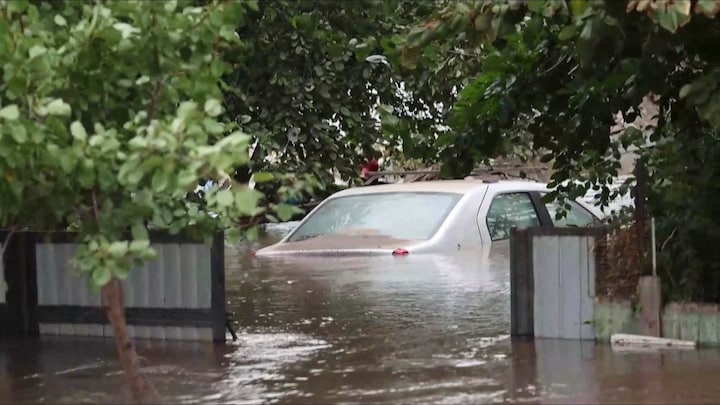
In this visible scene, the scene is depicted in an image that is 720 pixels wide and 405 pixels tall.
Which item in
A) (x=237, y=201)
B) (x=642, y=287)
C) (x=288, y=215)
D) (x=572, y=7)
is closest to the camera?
(x=237, y=201)

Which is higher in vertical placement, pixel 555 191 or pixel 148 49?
pixel 148 49

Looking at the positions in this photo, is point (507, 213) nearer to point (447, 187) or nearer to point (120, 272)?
point (447, 187)

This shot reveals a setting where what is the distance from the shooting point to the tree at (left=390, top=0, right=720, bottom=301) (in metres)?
7.22

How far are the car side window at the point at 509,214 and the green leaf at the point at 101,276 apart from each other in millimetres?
8770

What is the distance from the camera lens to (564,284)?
8578 mm

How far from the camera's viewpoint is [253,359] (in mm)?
8430

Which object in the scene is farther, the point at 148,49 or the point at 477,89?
the point at 477,89

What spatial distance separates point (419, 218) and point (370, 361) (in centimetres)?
545

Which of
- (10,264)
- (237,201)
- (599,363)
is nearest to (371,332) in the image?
(599,363)

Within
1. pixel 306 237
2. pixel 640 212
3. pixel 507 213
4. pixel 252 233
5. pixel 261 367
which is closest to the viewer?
pixel 252 233

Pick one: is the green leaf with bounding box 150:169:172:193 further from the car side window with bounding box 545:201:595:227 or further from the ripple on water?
the car side window with bounding box 545:201:595:227

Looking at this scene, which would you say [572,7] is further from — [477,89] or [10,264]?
[10,264]

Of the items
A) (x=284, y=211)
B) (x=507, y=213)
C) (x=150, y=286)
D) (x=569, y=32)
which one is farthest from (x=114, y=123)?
(x=507, y=213)

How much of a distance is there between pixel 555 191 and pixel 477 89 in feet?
4.41
